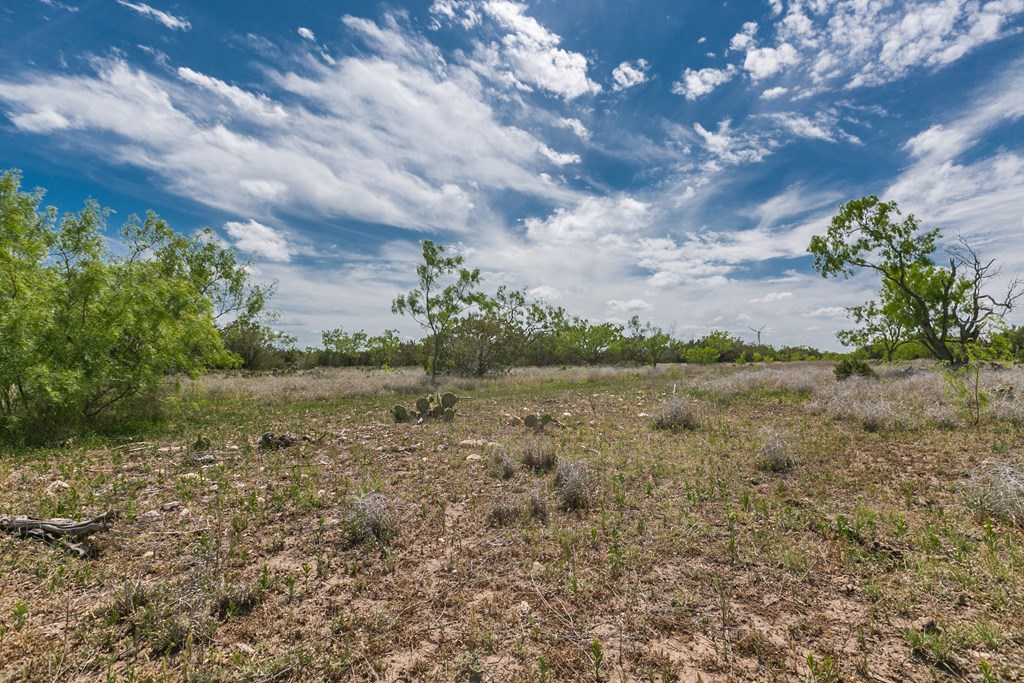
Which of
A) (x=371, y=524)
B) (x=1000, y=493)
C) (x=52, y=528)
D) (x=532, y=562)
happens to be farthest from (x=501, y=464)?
(x=1000, y=493)

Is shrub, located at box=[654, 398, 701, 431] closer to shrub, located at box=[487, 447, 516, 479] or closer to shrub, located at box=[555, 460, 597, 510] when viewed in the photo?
shrub, located at box=[487, 447, 516, 479]

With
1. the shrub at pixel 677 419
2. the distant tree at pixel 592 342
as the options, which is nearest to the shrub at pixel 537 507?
the shrub at pixel 677 419

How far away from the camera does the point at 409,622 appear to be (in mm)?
3607

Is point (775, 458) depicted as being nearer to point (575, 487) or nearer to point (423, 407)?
point (575, 487)

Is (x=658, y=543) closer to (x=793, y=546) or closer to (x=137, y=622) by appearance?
(x=793, y=546)

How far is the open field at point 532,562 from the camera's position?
10.3 ft

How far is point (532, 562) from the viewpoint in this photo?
4555 mm

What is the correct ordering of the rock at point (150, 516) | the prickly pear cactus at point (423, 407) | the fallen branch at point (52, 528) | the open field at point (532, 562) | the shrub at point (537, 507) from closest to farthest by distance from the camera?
the open field at point (532, 562) → the fallen branch at point (52, 528) → the rock at point (150, 516) → the shrub at point (537, 507) → the prickly pear cactus at point (423, 407)

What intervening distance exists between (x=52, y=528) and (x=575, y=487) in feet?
20.3

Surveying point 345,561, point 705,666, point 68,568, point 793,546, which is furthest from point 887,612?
point 68,568

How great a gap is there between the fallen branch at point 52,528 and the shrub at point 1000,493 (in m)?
10.3

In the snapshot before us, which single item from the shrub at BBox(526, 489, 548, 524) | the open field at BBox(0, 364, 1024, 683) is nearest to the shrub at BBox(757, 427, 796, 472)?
the open field at BBox(0, 364, 1024, 683)

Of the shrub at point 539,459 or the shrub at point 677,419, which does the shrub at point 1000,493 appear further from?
the shrub at point 539,459

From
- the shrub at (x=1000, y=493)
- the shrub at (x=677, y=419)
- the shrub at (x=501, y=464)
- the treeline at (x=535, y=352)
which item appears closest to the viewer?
the shrub at (x=1000, y=493)
